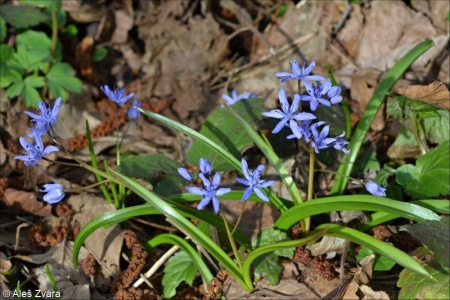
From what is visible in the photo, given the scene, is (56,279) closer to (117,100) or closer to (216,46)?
(117,100)

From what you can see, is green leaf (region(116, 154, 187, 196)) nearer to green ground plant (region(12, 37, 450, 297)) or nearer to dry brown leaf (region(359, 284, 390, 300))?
green ground plant (region(12, 37, 450, 297))

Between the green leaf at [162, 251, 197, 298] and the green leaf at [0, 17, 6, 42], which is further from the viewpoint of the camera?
the green leaf at [0, 17, 6, 42]

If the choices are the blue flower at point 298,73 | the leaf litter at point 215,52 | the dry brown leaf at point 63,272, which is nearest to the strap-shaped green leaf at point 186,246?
the dry brown leaf at point 63,272

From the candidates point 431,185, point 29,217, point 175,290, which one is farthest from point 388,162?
point 29,217

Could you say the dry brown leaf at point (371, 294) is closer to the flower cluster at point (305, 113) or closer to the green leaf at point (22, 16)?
the flower cluster at point (305, 113)

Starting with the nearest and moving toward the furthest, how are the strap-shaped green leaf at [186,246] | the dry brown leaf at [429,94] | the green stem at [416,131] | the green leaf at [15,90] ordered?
1. the strap-shaped green leaf at [186,246]
2. the dry brown leaf at [429,94]
3. the green stem at [416,131]
4. the green leaf at [15,90]

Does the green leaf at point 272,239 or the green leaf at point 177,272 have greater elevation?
the green leaf at point 272,239

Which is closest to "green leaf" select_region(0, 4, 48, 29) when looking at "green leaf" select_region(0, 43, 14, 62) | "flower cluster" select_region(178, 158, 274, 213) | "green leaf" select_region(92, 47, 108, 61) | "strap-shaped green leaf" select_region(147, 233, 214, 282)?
"green leaf" select_region(0, 43, 14, 62)
